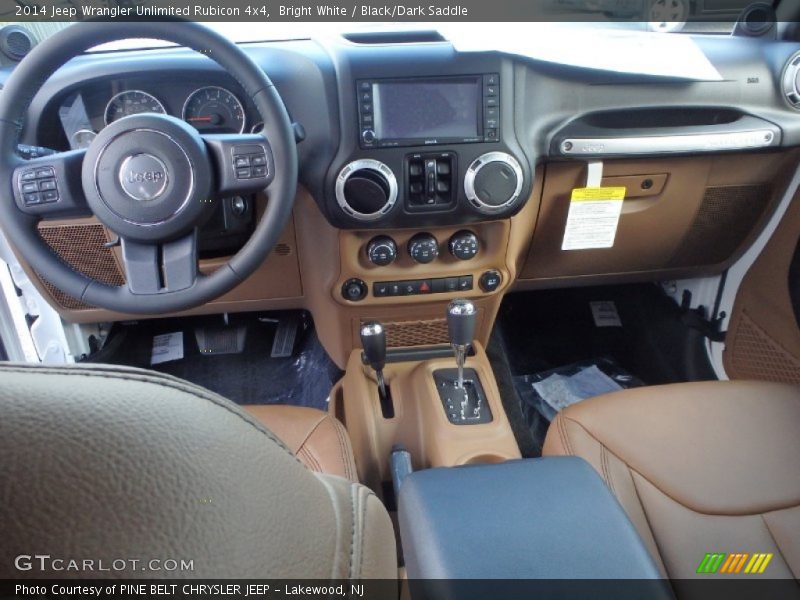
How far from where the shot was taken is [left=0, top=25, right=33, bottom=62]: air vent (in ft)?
3.95

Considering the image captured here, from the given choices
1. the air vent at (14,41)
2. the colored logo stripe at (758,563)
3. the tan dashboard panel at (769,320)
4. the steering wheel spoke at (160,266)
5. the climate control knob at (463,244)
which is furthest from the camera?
the tan dashboard panel at (769,320)

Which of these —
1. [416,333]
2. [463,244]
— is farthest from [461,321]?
[416,333]

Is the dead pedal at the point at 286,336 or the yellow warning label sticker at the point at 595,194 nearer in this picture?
the yellow warning label sticker at the point at 595,194

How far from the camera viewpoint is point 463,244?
132 centimetres

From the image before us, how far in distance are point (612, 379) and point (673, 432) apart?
0.82 meters

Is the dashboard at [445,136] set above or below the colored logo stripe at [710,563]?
above

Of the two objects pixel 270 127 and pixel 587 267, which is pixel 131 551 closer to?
pixel 270 127

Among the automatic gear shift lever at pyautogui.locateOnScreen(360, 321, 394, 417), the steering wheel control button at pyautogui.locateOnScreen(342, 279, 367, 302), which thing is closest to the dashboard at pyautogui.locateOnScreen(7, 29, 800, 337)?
the steering wheel control button at pyautogui.locateOnScreen(342, 279, 367, 302)

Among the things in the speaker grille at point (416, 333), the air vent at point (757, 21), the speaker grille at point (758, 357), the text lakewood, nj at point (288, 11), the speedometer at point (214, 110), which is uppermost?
the text lakewood, nj at point (288, 11)

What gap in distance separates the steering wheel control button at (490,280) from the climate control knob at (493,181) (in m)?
0.21

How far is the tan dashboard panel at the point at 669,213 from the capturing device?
139cm

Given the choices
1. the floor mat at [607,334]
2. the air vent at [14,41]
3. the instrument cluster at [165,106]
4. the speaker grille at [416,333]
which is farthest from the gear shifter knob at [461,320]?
the air vent at [14,41]

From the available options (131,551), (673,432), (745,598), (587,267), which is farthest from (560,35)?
(131,551)

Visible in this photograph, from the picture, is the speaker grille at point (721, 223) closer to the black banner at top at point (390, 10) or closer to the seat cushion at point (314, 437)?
the black banner at top at point (390, 10)
